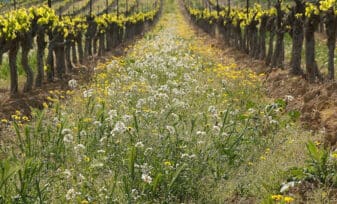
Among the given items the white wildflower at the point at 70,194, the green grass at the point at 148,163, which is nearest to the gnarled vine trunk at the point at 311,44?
the green grass at the point at 148,163

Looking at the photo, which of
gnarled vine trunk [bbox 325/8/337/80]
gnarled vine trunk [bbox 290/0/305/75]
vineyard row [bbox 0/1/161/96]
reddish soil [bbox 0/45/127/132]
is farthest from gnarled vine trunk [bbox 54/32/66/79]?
gnarled vine trunk [bbox 325/8/337/80]

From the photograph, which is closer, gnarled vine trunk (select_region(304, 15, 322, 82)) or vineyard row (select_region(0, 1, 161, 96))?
vineyard row (select_region(0, 1, 161, 96))

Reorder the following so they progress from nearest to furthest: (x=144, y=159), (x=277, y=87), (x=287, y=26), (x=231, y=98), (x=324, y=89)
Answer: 1. (x=144, y=159)
2. (x=324, y=89)
3. (x=231, y=98)
4. (x=277, y=87)
5. (x=287, y=26)

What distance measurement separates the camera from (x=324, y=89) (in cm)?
1235

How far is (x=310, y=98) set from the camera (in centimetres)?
1234

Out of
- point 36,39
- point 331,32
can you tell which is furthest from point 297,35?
point 36,39

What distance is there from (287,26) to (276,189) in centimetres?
1297

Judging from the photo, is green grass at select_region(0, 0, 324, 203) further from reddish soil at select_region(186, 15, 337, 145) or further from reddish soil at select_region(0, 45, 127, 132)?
reddish soil at select_region(0, 45, 127, 132)

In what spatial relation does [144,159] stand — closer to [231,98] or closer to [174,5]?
[231,98]

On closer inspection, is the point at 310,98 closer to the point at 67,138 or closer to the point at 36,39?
the point at 67,138

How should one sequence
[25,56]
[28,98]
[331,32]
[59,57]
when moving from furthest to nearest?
[59,57], [25,56], [331,32], [28,98]

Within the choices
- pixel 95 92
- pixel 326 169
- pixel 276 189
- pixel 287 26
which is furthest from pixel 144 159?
pixel 287 26

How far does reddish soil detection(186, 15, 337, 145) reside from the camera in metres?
10.0

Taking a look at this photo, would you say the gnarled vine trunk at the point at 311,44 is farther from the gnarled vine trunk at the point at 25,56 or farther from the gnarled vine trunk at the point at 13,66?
the gnarled vine trunk at the point at 13,66
